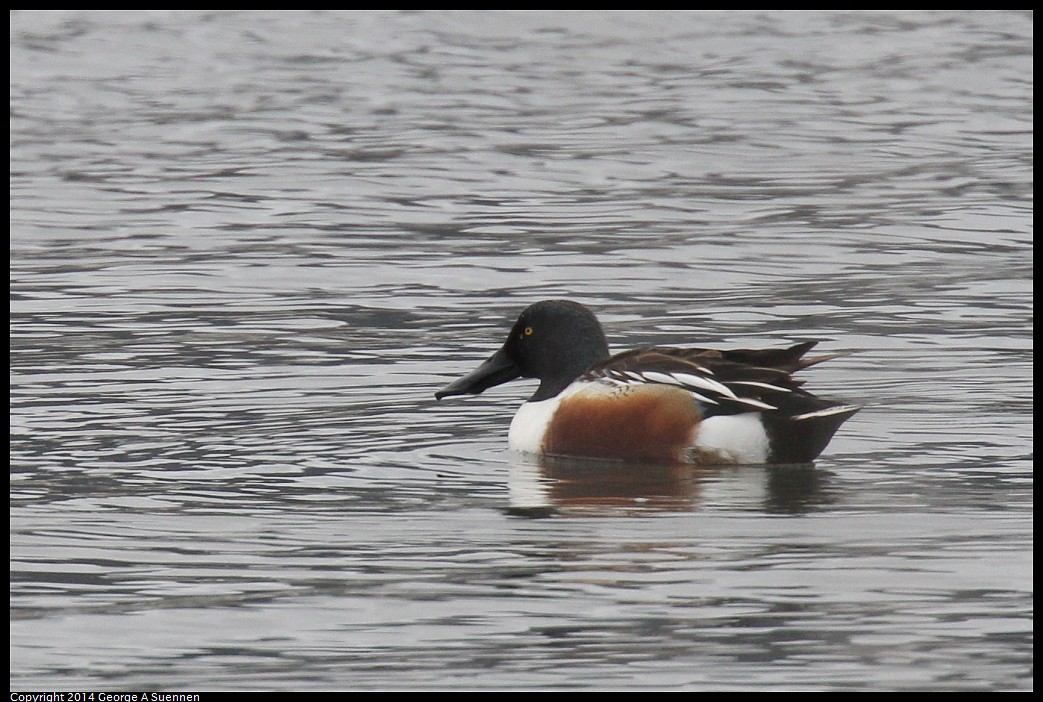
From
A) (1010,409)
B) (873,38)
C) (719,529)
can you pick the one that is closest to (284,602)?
(719,529)

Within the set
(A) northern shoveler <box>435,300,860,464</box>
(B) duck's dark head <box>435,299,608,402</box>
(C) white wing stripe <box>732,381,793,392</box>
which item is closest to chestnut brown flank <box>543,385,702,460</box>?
(A) northern shoveler <box>435,300,860,464</box>

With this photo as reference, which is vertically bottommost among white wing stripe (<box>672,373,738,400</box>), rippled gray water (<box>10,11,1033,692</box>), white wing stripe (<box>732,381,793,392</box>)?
rippled gray water (<box>10,11,1033,692</box>)

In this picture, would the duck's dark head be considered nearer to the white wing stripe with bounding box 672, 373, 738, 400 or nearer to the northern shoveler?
the northern shoveler

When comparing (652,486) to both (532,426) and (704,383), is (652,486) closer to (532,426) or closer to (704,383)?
(704,383)

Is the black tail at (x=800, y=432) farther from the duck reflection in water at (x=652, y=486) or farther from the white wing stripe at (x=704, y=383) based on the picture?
the white wing stripe at (x=704, y=383)

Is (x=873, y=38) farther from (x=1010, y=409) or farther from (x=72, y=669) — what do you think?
(x=72, y=669)

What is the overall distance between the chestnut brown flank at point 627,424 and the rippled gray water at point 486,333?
0.22m

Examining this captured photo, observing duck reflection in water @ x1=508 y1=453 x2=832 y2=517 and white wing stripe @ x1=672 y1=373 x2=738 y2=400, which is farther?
white wing stripe @ x1=672 y1=373 x2=738 y2=400

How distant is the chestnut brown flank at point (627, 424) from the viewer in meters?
8.79

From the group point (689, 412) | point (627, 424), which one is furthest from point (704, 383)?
point (627, 424)

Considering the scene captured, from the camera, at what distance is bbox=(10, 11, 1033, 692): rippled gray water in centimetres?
632

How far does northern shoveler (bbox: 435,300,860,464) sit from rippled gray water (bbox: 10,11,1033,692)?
13cm

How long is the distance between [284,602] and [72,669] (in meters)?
0.79

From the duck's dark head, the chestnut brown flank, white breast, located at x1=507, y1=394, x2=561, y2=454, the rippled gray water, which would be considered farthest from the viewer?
the duck's dark head
